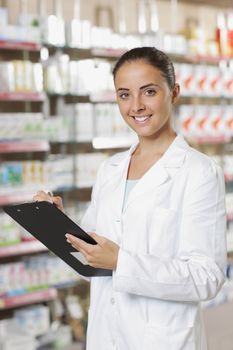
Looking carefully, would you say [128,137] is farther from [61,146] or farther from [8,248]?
[8,248]

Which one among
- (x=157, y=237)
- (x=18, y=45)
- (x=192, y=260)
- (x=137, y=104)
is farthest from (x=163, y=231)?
(x=18, y=45)

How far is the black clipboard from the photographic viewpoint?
71.0 inches

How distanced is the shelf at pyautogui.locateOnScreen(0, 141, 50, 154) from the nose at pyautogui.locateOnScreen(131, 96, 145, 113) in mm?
2795

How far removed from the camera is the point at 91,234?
5.91 ft

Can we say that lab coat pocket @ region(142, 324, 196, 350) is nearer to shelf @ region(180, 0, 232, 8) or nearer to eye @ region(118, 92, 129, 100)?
eye @ region(118, 92, 129, 100)

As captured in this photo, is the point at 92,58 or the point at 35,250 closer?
the point at 35,250

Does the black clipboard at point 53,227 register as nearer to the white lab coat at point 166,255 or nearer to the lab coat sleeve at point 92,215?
the white lab coat at point 166,255

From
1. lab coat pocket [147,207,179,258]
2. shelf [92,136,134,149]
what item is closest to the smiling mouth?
lab coat pocket [147,207,179,258]

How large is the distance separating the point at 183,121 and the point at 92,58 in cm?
117

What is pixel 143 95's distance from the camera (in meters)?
1.93

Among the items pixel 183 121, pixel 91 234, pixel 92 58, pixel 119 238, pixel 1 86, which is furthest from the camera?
pixel 183 121

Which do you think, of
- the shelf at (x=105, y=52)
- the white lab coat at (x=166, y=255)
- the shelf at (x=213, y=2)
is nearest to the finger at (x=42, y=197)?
the white lab coat at (x=166, y=255)

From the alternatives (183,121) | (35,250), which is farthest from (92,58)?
(35,250)

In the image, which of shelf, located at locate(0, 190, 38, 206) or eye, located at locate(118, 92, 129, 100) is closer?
eye, located at locate(118, 92, 129, 100)
